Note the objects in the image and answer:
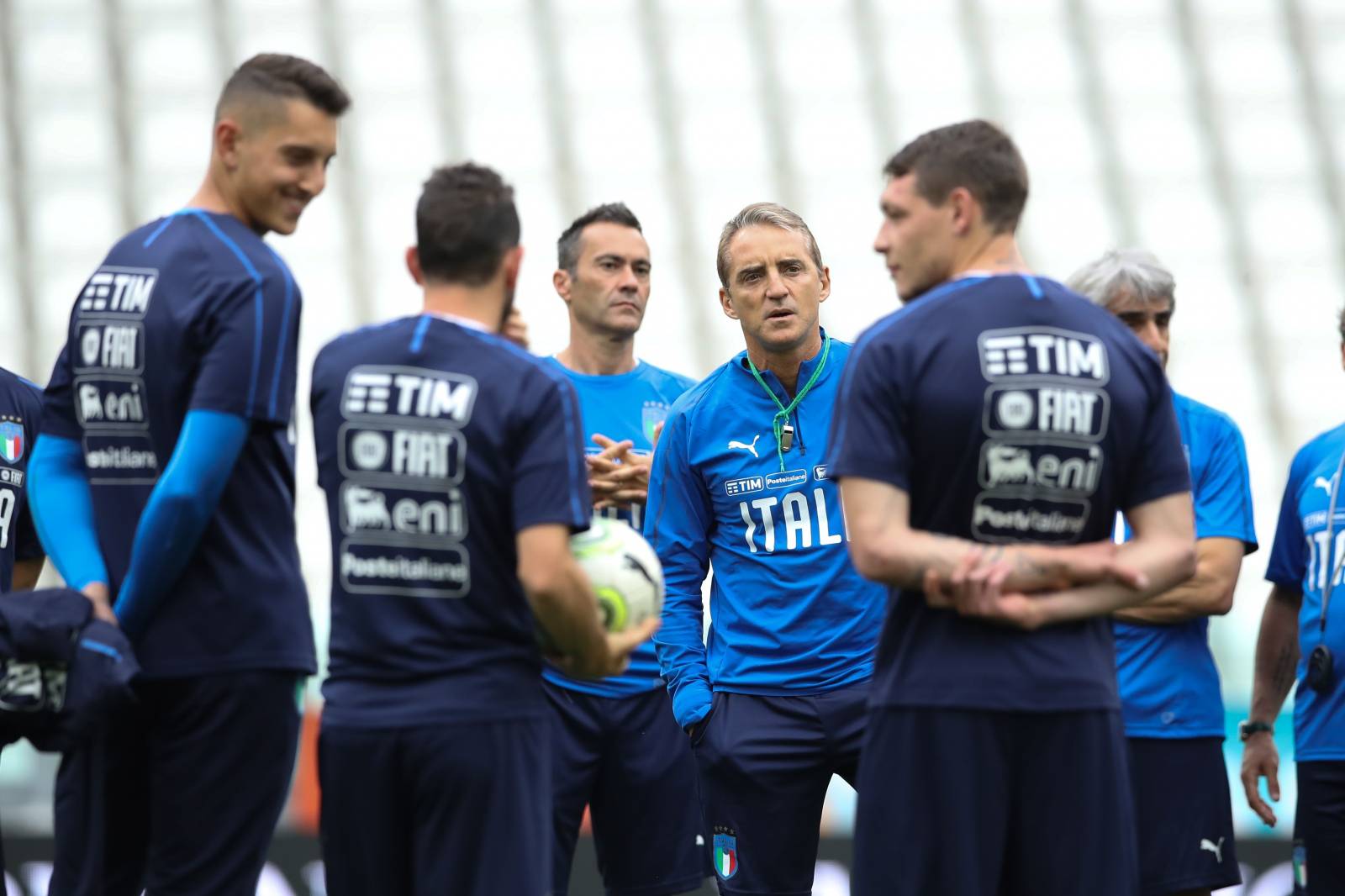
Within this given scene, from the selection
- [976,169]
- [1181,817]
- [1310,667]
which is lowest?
[1181,817]

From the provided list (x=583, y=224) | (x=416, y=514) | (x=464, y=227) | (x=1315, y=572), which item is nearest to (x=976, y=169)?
(x=464, y=227)

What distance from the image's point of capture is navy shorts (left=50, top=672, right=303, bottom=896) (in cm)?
381

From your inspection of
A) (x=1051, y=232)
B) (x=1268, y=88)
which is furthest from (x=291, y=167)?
(x=1268, y=88)

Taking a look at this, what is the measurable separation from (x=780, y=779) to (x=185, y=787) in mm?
2026

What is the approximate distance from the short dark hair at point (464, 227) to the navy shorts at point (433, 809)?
1057mm

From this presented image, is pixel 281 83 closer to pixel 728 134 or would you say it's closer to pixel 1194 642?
pixel 1194 642

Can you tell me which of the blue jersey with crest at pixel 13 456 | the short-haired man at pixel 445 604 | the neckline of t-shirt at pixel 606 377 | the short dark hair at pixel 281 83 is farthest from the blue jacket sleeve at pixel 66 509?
the neckline of t-shirt at pixel 606 377

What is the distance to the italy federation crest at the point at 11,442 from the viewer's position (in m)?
5.35

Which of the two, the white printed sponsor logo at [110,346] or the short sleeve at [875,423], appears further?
the white printed sponsor logo at [110,346]

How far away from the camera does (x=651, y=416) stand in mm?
6254

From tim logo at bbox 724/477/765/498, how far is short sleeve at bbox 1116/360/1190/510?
1629mm

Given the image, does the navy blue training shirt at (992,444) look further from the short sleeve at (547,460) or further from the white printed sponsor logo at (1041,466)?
the short sleeve at (547,460)

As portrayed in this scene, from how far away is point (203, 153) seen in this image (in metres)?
23.8

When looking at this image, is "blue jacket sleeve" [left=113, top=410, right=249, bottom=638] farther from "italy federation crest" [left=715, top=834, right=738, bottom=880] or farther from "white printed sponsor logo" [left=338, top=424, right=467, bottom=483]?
"italy federation crest" [left=715, top=834, right=738, bottom=880]
